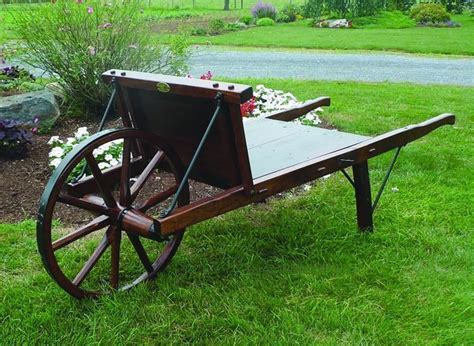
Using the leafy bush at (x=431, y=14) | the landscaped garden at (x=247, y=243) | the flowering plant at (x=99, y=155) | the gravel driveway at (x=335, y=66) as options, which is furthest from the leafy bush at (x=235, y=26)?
the flowering plant at (x=99, y=155)

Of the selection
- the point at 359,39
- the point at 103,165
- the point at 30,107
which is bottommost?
the point at 359,39

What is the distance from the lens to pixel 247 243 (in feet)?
11.1

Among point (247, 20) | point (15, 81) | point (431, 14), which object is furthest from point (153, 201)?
point (431, 14)

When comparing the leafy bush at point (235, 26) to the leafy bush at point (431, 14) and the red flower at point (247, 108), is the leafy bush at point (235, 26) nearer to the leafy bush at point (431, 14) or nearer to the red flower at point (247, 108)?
the leafy bush at point (431, 14)

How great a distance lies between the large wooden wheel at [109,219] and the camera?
2473 mm

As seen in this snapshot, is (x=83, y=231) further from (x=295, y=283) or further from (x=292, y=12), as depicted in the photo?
(x=292, y=12)

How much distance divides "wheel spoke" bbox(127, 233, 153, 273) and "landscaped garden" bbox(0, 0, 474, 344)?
93mm

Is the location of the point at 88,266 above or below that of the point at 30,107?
below

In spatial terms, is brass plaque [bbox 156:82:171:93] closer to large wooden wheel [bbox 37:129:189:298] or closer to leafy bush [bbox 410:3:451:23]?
large wooden wheel [bbox 37:129:189:298]

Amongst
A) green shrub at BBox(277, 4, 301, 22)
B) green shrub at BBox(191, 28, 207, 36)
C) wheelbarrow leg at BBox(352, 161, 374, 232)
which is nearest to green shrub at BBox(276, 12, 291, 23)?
green shrub at BBox(277, 4, 301, 22)

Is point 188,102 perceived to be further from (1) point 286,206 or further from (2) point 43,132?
(2) point 43,132

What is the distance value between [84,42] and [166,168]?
2.93 m

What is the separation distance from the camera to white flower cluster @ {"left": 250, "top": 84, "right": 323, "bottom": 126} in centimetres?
572

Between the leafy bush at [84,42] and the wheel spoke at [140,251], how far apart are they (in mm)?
3088
